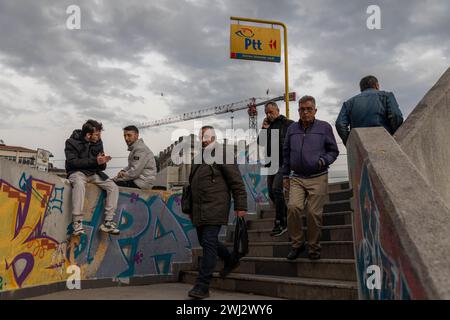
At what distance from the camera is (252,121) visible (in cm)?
8531

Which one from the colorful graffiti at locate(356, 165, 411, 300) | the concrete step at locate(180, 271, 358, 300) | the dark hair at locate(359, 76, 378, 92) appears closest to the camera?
the colorful graffiti at locate(356, 165, 411, 300)

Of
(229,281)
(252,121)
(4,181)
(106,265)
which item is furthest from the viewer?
(252,121)

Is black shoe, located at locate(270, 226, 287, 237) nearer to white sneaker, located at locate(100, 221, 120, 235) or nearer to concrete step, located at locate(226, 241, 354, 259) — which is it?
concrete step, located at locate(226, 241, 354, 259)

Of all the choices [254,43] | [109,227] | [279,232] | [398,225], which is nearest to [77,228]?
[109,227]

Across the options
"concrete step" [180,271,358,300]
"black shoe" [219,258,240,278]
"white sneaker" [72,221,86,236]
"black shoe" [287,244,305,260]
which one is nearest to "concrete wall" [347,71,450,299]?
"concrete step" [180,271,358,300]

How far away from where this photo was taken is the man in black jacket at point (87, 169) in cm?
500

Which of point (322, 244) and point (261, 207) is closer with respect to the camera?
point (322, 244)

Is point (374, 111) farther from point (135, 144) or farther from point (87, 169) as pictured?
point (87, 169)

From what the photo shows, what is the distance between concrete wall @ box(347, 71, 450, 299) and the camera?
165 centimetres

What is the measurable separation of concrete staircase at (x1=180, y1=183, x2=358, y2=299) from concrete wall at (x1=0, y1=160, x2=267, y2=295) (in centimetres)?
57

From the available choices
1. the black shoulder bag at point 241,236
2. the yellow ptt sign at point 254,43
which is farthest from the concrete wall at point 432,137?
the yellow ptt sign at point 254,43

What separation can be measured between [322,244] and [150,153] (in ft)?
9.64
